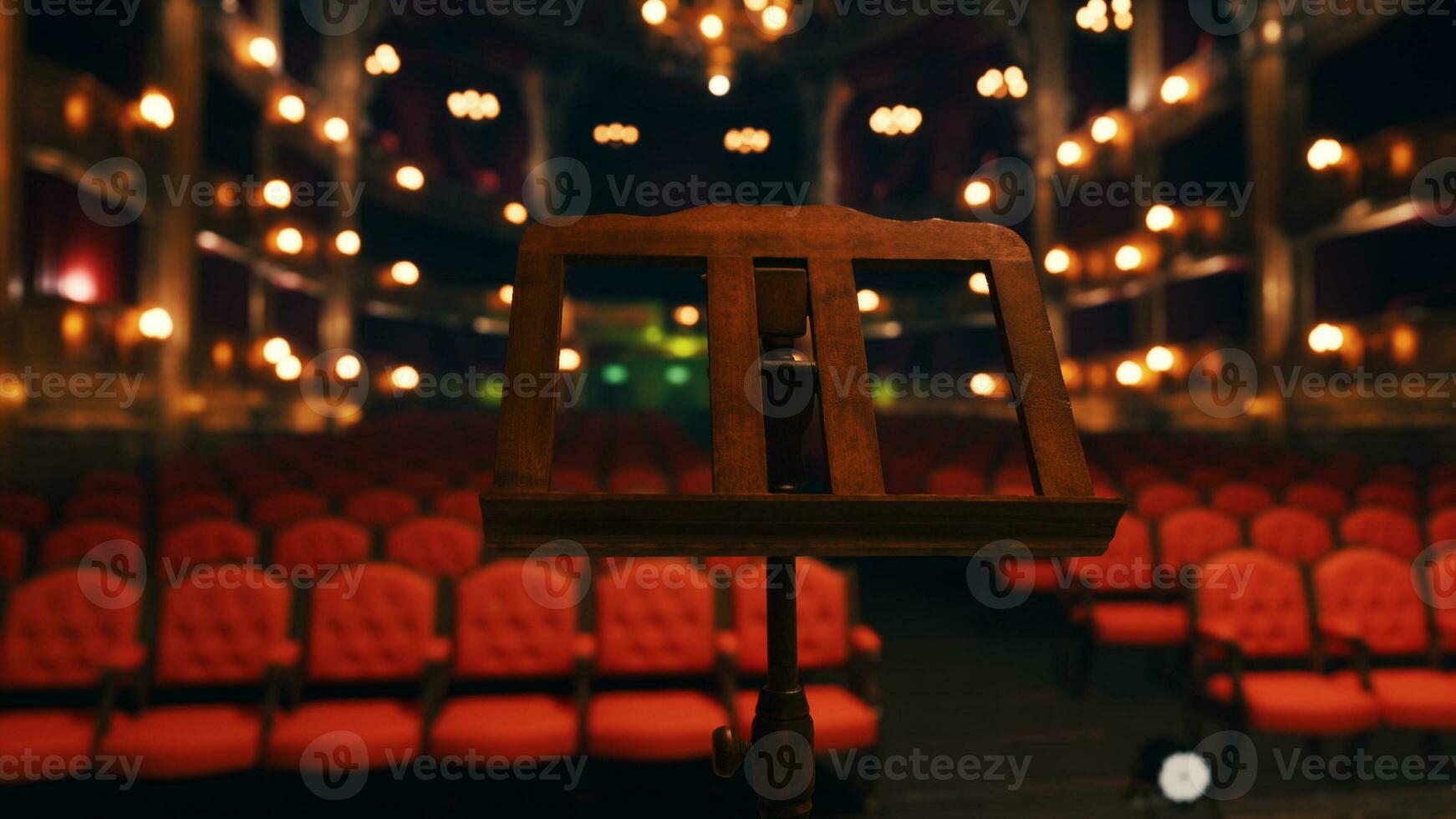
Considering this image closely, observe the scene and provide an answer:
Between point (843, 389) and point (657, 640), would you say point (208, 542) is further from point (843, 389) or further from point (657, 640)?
point (843, 389)

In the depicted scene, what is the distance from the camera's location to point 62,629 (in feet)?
9.47

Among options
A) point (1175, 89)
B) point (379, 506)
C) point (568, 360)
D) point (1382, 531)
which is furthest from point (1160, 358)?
point (568, 360)

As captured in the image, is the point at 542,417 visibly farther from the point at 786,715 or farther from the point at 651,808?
the point at 651,808

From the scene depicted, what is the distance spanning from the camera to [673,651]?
3.12 meters

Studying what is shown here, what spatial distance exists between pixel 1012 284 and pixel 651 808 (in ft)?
7.67

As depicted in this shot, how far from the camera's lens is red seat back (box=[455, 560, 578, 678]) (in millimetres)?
3016

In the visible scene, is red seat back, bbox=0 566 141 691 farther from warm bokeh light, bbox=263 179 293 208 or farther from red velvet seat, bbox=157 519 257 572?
warm bokeh light, bbox=263 179 293 208

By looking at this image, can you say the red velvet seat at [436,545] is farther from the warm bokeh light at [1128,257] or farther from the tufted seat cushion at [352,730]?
the warm bokeh light at [1128,257]

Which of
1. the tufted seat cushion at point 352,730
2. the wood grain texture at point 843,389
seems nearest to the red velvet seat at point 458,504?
the tufted seat cushion at point 352,730

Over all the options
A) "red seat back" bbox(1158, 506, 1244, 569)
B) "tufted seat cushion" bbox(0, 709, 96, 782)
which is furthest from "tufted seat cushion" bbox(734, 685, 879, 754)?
"red seat back" bbox(1158, 506, 1244, 569)

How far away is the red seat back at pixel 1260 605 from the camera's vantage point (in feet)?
10.5

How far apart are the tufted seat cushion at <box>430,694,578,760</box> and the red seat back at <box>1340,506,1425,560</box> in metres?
4.01

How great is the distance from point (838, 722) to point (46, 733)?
2.44 m

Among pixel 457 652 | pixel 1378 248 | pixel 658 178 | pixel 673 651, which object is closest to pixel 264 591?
pixel 457 652
